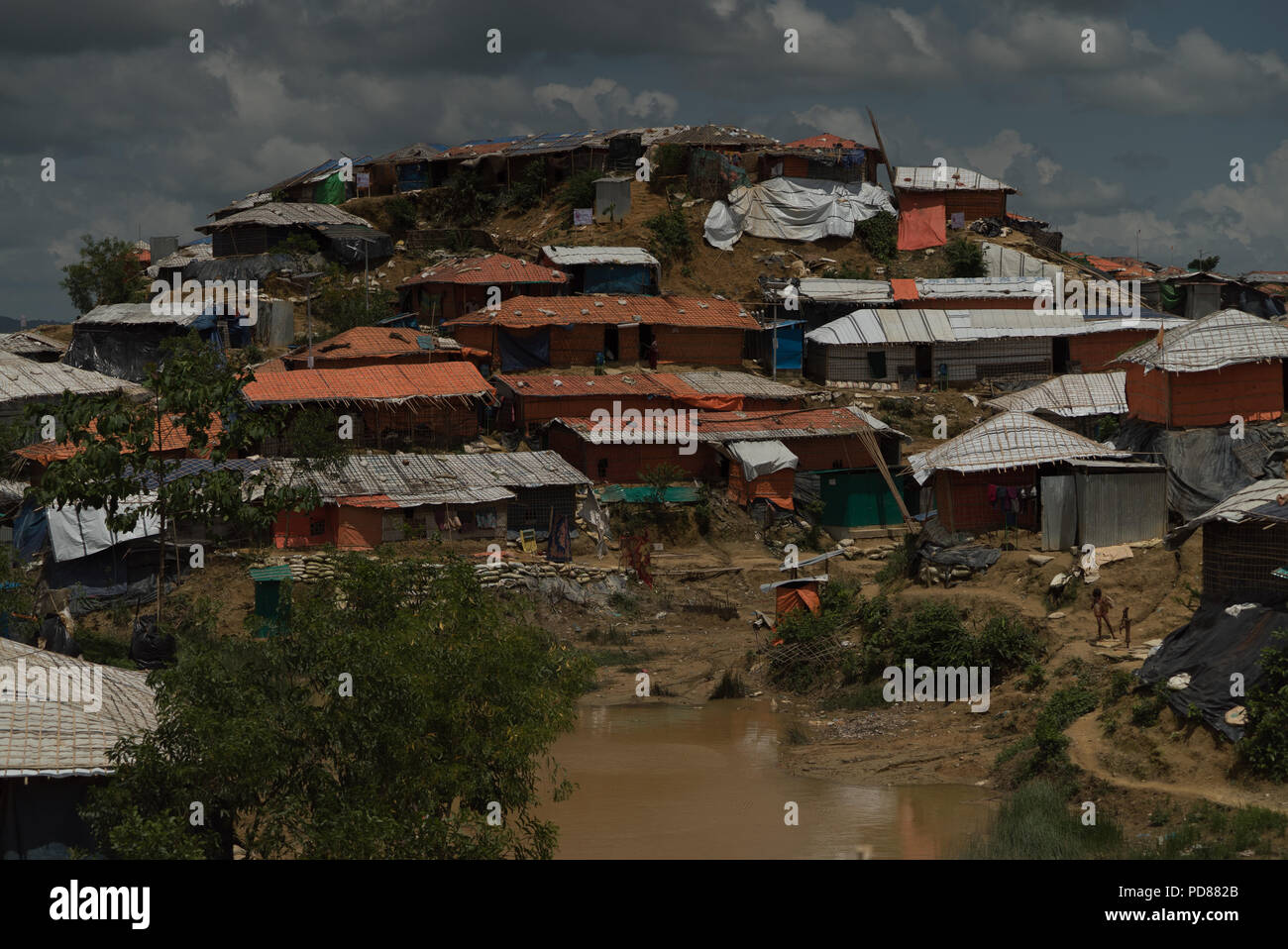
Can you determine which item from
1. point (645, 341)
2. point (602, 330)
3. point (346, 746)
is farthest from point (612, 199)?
point (346, 746)

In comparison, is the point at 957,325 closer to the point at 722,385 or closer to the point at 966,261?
the point at 966,261

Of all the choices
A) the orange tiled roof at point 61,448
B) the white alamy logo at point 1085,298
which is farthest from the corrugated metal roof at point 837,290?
the orange tiled roof at point 61,448

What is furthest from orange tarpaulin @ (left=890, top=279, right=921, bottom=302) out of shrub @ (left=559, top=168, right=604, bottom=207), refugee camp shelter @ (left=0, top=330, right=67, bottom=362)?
refugee camp shelter @ (left=0, top=330, right=67, bottom=362)

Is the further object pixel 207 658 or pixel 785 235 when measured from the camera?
pixel 785 235

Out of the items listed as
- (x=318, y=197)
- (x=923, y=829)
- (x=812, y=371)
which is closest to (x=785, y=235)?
(x=812, y=371)

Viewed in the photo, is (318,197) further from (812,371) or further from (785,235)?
(812,371)
